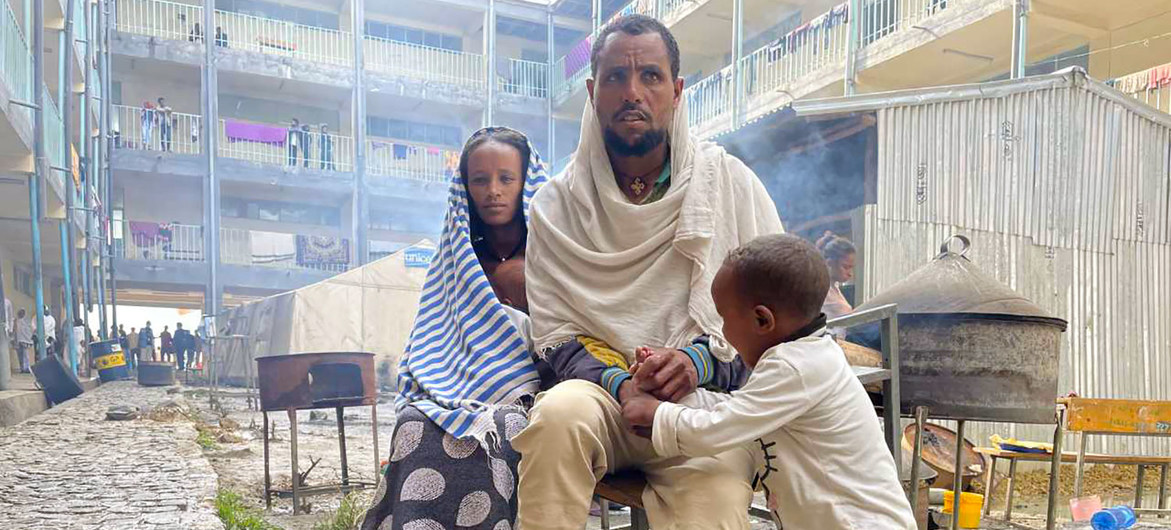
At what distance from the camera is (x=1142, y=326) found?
796 centimetres

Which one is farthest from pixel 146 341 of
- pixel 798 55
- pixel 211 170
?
pixel 798 55

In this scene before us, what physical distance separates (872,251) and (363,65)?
17.2 meters

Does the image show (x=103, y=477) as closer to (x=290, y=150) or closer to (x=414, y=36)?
(x=290, y=150)

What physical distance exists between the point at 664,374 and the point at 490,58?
68.1ft

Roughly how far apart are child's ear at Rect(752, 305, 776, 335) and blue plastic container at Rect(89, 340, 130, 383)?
1761 centimetres

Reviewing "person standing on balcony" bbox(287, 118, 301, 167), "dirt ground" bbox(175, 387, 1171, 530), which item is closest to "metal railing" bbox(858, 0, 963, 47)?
"dirt ground" bbox(175, 387, 1171, 530)

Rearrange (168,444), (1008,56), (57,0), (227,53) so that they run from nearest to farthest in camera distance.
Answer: (168,444) < (1008,56) < (57,0) < (227,53)

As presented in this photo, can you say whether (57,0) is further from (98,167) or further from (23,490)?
(23,490)

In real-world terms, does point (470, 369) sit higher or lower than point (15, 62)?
lower

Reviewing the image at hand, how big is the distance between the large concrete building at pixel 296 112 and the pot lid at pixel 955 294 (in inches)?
443

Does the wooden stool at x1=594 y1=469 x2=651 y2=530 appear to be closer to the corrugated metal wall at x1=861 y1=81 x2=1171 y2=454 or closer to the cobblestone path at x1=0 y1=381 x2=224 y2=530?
the cobblestone path at x1=0 y1=381 x2=224 y2=530

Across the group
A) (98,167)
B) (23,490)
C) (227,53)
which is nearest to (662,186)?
(23,490)

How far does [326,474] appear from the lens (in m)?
6.64

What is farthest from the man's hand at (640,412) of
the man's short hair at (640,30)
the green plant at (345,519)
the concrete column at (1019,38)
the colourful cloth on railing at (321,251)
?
the colourful cloth on railing at (321,251)
